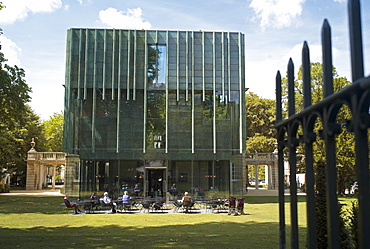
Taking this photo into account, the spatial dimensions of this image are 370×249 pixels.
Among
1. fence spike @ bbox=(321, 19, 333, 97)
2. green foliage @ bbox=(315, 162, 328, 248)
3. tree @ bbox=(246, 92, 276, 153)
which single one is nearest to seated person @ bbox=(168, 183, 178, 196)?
green foliage @ bbox=(315, 162, 328, 248)

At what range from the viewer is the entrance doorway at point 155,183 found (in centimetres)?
3008

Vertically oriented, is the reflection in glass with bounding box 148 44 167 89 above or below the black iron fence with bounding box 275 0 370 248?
above

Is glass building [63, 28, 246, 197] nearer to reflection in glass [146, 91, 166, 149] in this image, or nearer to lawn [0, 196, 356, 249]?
reflection in glass [146, 91, 166, 149]

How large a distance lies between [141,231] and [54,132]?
62194 mm

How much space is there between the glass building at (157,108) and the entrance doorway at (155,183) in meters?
0.08

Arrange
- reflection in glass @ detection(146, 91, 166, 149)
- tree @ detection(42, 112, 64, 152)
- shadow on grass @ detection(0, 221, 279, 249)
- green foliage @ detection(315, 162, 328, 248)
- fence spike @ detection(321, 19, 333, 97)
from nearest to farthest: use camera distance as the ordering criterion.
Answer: fence spike @ detection(321, 19, 333, 97)
green foliage @ detection(315, 162, 328, 248)
shadow on grass @ detection(0, 221, 279, 249)
reflection in glass @ detection(146, 91, 166, 149)
tree @ detection(42, 112, 64, 152)

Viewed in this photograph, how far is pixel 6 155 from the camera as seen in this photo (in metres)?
55.8

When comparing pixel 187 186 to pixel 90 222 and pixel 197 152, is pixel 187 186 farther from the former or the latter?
pixel 90 222

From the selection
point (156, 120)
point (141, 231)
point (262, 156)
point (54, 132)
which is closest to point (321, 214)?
point (141, 231)

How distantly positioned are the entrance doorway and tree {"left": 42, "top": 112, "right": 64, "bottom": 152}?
1702 inches

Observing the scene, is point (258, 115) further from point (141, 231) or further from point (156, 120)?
point (141, 231)

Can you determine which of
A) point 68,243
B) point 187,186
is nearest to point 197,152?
point 187,186

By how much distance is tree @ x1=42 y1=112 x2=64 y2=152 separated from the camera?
6988 centimetres

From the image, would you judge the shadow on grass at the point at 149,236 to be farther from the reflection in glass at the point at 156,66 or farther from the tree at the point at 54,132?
the tree at the point at 54,132
